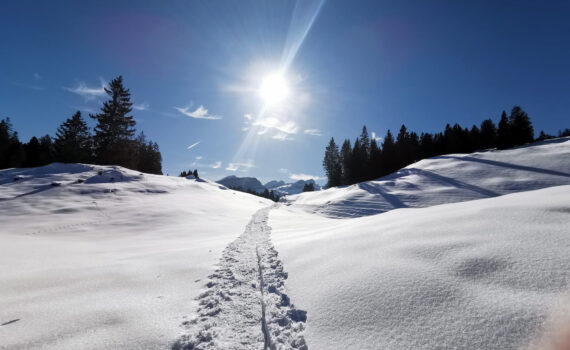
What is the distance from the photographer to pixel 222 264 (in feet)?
16.3

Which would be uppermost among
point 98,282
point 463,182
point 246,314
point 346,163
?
point 346,163

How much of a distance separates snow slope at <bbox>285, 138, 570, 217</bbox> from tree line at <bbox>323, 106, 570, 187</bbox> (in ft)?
75.7

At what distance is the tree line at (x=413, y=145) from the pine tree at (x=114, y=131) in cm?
4678

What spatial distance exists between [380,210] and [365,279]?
16.1 metres

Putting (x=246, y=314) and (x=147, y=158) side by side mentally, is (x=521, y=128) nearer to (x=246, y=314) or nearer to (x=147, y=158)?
(x=246, y=314)

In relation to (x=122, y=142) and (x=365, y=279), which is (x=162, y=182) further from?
(x=365, y=279)

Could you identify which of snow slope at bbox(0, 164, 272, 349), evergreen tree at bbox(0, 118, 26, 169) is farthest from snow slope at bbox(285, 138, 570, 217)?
evergreen tree at bbox(0, 118, 26, 169)

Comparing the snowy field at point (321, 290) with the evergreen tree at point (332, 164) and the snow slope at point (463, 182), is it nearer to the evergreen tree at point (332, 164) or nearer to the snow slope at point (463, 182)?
the snow slope at point (463, 182)

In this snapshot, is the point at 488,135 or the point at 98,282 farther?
the point at 488,135

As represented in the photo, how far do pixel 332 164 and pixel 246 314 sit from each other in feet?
197

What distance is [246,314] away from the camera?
3.05m

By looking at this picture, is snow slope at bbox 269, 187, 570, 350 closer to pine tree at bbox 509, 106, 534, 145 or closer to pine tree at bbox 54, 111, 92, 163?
pine tree at bbox 54, 111, 92, 163

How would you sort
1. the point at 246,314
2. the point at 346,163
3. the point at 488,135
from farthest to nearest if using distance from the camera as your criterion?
1. the point at 346,163
2. the point at 488,135
3. the point at 246,314

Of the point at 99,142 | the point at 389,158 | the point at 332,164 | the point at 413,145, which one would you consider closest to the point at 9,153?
the point at 99,142
